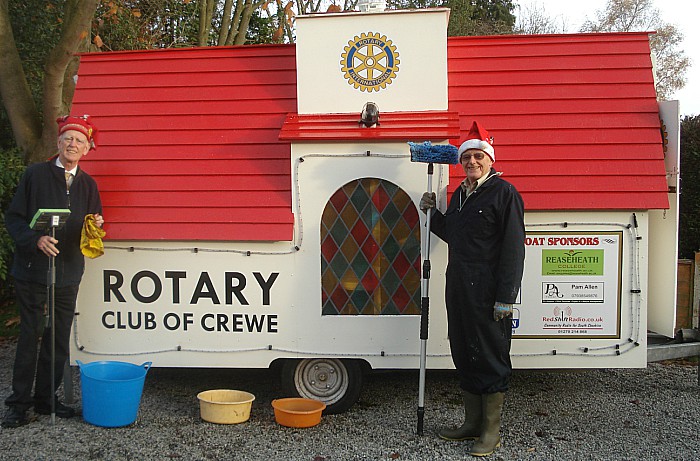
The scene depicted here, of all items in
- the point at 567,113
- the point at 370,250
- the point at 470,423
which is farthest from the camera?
the point at 567,113

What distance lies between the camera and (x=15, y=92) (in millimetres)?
7500

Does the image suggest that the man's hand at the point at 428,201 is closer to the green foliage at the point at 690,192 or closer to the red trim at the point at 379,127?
the red trim at the point at 379,127

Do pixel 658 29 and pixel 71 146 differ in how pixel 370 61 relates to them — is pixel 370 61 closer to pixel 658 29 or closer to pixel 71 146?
pixel 71 146

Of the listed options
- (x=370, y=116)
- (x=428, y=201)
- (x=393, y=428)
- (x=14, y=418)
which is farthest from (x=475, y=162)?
(x=14, y=418)

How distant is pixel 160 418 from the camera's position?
5.09m

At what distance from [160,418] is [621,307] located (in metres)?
3.44

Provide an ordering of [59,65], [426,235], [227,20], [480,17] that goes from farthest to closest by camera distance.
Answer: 1. [480,17]
2. [227,20]
3. [59,65]
4. [426,235]

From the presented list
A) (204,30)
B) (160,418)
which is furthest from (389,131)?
(204,30)

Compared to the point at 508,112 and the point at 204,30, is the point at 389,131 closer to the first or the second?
the point at 508,112

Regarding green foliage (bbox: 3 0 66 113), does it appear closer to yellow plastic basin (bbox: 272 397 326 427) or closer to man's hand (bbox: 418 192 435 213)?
yellow plastic basin (bbox: 272 397 326 427)

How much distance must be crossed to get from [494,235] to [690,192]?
5.07m

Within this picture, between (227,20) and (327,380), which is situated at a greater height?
(227,20)

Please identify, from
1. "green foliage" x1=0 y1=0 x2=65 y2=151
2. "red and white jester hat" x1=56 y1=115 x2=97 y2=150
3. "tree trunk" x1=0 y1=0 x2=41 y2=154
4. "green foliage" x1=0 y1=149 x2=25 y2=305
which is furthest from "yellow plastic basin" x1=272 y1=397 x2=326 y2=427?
"green foliage" x1=0 y1=0 x2=65 y2=151

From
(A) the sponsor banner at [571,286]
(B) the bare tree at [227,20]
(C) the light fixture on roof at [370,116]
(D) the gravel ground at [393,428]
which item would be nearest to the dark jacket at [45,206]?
(D) the gravel ground at [393,428]
